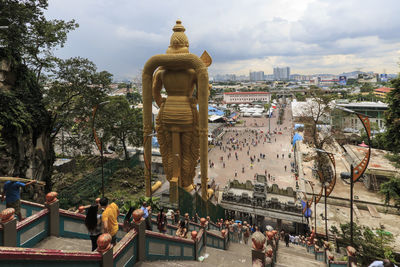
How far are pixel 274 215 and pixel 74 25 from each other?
50.1 ft

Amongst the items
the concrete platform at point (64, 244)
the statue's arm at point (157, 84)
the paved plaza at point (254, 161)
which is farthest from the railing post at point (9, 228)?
the paved plaza at point (254, 161)

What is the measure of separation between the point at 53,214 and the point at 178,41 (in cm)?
766

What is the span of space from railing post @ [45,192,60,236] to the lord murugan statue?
582cm

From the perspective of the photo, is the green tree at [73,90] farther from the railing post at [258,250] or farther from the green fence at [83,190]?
the railing post at [258,250]

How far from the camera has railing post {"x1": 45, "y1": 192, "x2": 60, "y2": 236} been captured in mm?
4035

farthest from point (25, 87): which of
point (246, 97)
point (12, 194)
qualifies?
point (246, 97)

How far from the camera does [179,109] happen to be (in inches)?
377

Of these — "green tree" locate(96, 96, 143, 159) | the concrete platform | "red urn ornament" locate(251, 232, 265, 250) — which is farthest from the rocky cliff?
"red urn ornament" locate(251, 232, 265, 250)

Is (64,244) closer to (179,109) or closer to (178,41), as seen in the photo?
(179,109)

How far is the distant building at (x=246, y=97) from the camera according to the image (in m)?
82.4

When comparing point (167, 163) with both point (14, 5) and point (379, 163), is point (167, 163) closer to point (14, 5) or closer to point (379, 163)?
point (14, 5)

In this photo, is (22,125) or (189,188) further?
(189,188)

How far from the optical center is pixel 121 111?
18.5 meters

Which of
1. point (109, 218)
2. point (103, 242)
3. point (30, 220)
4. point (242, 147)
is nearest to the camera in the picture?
point (103, 242)
